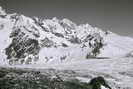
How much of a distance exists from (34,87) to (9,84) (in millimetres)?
2155

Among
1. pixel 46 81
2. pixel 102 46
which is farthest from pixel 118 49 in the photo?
pixel 46 81

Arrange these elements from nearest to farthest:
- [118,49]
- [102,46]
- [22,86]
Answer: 1. [22,86]
2. [118,49]
3. [102,46]

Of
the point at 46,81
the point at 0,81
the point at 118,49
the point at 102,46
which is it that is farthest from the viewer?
the point at 102,46

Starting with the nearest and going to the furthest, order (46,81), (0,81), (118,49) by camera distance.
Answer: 1. (0,81)
2. (46,81)
3. (118,49)

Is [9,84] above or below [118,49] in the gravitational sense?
below

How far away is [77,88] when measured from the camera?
24359 mm

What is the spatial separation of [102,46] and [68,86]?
164m

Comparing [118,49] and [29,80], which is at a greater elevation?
[118,49]

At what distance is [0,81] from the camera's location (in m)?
24.9

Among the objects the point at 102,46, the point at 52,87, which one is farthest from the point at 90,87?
the point at 102,46

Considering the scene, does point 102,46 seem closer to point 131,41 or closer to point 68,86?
point 131,41

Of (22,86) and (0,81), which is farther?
(0,81)

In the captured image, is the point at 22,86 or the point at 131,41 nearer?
the point at 22,86

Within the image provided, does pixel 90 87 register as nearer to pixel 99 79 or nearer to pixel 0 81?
pixel 99 79
